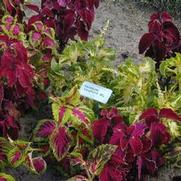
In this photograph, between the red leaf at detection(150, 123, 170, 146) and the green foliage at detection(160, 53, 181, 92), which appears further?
the green foliage at detection(160, 53, 181, 92)

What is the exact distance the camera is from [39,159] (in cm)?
197

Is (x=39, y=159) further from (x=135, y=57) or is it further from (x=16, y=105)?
(x=135, y=57)

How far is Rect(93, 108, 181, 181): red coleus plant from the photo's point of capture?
74.4 inches

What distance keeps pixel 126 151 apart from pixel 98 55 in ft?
1.98

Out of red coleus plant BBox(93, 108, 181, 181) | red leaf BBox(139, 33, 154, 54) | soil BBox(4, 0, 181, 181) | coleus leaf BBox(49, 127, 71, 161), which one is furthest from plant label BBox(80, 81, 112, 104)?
soil BBox(4, 0, 181, 181)

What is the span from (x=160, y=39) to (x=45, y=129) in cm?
64

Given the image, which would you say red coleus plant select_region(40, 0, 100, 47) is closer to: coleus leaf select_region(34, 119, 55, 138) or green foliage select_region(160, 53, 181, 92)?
green foliage select_region(160, 53, 181, 92)

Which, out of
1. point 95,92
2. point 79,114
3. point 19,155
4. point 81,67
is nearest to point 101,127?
point 79,114

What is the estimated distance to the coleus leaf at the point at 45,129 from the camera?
2.04m

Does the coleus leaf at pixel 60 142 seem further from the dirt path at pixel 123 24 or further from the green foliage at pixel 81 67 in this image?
the dirt path at pixel 123 24

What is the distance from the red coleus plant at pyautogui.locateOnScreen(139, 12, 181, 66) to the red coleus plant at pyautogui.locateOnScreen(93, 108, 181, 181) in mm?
403

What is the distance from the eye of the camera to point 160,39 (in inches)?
90.1

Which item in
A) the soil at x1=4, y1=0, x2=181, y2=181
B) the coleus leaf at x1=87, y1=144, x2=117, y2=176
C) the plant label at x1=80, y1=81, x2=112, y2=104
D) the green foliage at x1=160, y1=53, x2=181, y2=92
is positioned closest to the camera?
the coleus leaf at x1=87, y1=144, x2=117, y2=176

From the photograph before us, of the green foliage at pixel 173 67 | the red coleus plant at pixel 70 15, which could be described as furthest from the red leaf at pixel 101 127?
the red coleus plant at pixel 70 15
